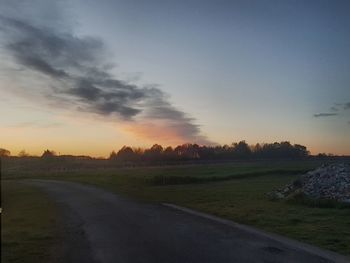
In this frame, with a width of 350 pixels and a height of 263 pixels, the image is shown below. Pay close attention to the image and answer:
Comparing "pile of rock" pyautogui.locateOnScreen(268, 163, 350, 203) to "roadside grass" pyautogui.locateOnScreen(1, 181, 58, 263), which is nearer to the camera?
"roadside grass" pyautogui.locateOnScreen(1, 181, 58, 263)

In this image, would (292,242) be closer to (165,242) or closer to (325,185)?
(165,242)

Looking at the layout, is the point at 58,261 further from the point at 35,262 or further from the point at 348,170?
the point at 348,170

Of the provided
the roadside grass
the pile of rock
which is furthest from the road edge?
the pile of rock

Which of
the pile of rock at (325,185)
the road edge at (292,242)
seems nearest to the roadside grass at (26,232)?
the road edge at (292,242)

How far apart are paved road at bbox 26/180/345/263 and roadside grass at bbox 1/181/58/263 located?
0.64 metres

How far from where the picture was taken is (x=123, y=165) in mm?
116062

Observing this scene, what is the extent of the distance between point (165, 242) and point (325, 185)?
1776 cm

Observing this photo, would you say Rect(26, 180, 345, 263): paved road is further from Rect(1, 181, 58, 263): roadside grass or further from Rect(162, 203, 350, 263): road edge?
Rect(1, 181, 58, 263): roadside grass

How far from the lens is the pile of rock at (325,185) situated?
2786cm

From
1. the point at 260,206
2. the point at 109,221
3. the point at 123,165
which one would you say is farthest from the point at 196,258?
the point at 123,165

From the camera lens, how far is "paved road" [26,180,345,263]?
12.7 m

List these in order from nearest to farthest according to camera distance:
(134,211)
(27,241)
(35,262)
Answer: (35,262)
(27,241)
(134,211)

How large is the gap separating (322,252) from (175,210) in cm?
1170

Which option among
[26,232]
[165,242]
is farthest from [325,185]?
[26,232]
